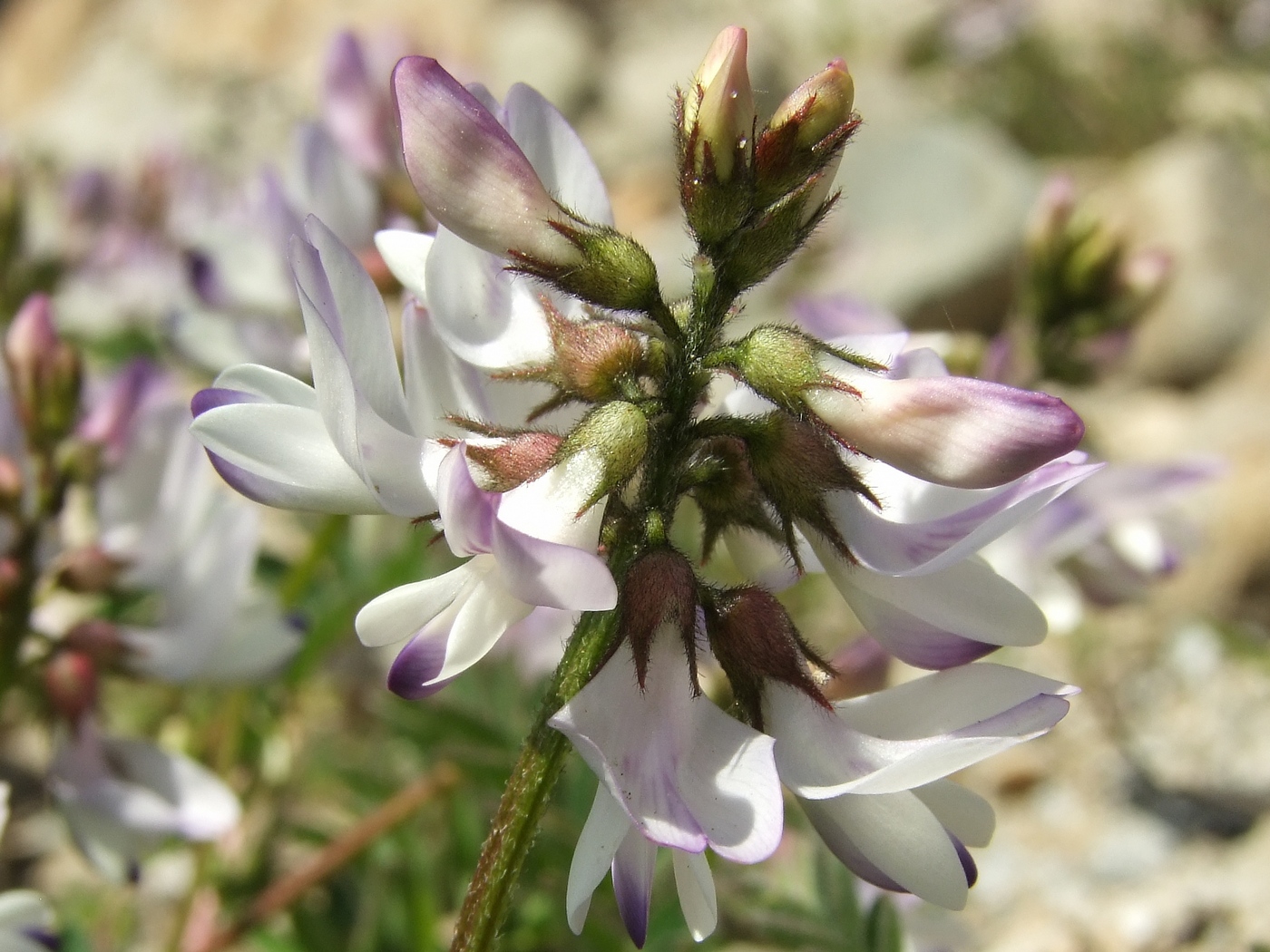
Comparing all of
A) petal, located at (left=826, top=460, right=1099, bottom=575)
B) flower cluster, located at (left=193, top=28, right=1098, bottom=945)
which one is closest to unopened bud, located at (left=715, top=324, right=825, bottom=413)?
flower cluster, located at (left=193, top=28, right=1098, bottom=945)

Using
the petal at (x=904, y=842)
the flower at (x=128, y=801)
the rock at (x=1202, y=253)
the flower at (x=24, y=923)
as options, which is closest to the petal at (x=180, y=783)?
the flower at (x=128, y=801)

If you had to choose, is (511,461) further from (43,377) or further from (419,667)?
(43,377)

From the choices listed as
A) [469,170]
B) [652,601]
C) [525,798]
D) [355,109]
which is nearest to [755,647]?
[652,601]

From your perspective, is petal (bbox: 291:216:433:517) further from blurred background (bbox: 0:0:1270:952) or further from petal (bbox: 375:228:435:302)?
blurred background (bbox: 0:0:1270:952)

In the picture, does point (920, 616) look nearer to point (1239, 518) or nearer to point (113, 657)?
point (113, 657)

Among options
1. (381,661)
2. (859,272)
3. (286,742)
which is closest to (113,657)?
(286,742)

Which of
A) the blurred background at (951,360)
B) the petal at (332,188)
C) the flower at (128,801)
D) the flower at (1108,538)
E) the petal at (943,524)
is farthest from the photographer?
the flower at (1108,538)

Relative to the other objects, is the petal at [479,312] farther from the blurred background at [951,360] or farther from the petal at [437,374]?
the blurred background at [951,360]
